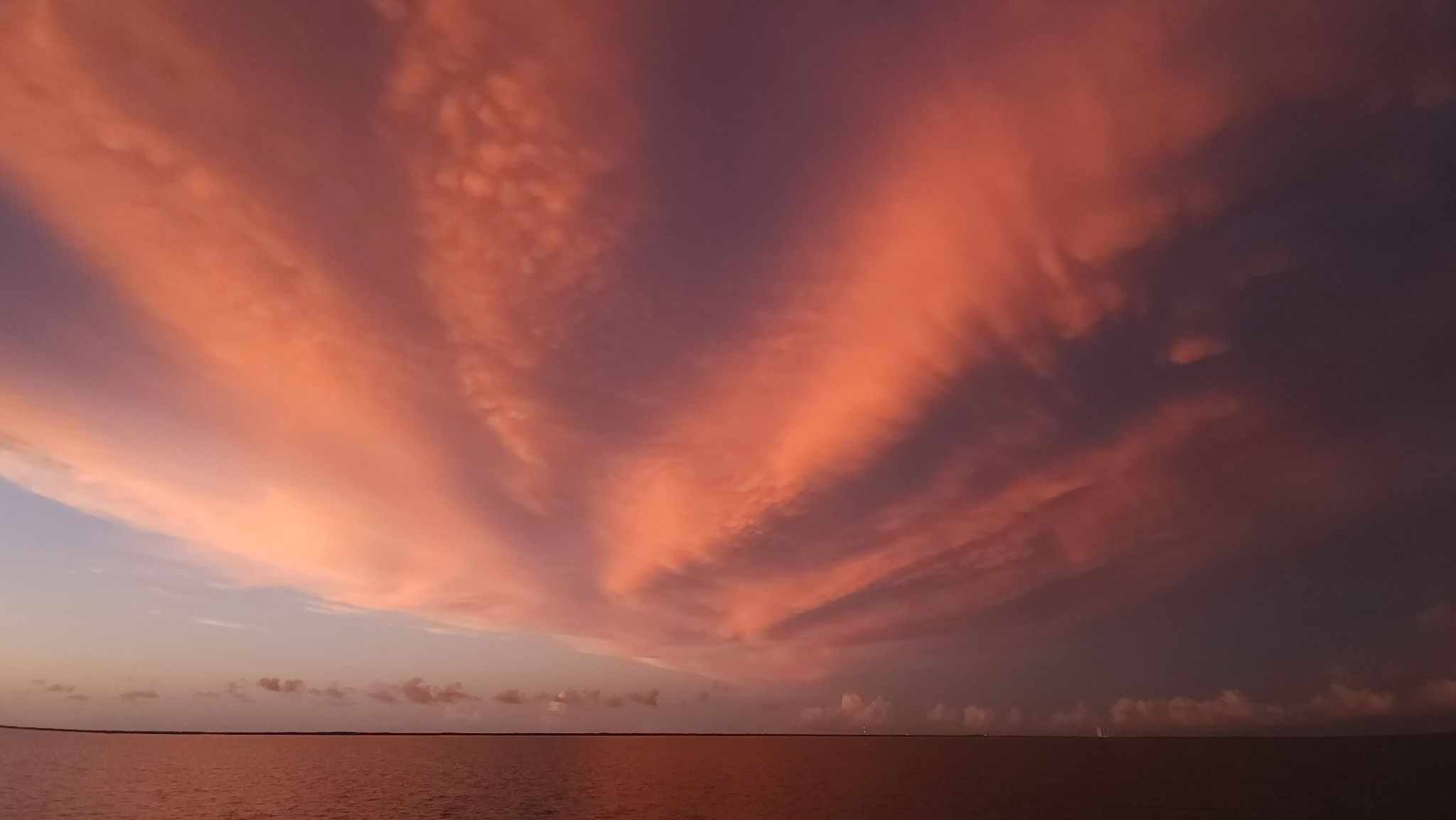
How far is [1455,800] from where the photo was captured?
100 m

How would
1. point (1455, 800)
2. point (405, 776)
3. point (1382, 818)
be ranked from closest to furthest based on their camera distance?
point (1382, 818)
point (1455, 800)
point (405, 776)

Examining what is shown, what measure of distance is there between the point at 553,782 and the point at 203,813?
67168mm

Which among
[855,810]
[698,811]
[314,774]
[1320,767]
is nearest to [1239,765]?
[1320,767]

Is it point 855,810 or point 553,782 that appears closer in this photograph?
point 855,810

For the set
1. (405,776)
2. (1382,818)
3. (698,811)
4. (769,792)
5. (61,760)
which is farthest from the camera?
(61,760)

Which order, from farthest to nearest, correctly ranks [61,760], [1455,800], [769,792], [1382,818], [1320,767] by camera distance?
[61,760]
[1320,767]
[769,792]
[1455,800]
[1382,818]

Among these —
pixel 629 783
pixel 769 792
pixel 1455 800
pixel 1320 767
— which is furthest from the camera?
pixel 1320 767

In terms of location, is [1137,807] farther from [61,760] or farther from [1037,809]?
[61,760]

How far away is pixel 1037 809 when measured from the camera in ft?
310

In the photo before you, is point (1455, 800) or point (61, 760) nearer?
point (1455, 800)

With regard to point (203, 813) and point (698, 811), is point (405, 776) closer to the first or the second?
point (203, 813)

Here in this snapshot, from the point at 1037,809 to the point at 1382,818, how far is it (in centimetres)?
3944

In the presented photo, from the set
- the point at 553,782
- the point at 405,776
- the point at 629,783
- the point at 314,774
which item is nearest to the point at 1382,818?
the point at 629,783

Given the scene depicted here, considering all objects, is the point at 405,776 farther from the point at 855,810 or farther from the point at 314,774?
the point at 855,810
